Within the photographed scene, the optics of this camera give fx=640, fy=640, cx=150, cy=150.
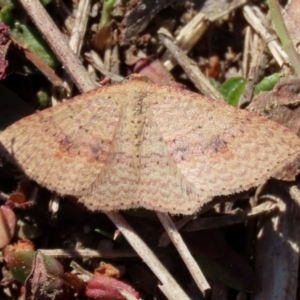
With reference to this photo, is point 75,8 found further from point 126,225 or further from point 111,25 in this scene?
point 126,225

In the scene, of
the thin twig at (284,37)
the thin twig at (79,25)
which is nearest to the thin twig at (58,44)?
the thin twig at (79,25)

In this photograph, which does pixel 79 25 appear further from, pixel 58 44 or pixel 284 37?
pixel 284 37

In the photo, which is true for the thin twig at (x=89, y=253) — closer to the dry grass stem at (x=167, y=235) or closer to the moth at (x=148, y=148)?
the dry grass stem at (x=167, y=235)

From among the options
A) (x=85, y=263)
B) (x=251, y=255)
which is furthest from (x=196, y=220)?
(x=85, y=263)

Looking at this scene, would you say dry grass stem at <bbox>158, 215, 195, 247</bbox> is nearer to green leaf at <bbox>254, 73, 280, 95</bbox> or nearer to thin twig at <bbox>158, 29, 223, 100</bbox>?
thin twig at <bbox>158, 29, 223, 100</bbox>

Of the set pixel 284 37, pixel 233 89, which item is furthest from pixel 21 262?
pixel 284 37

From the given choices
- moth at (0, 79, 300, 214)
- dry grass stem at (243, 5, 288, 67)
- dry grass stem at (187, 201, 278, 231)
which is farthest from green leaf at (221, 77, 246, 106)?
dry grass stem at (187, 201, 278, 231)

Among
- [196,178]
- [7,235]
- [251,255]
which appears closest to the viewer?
[196,178]
